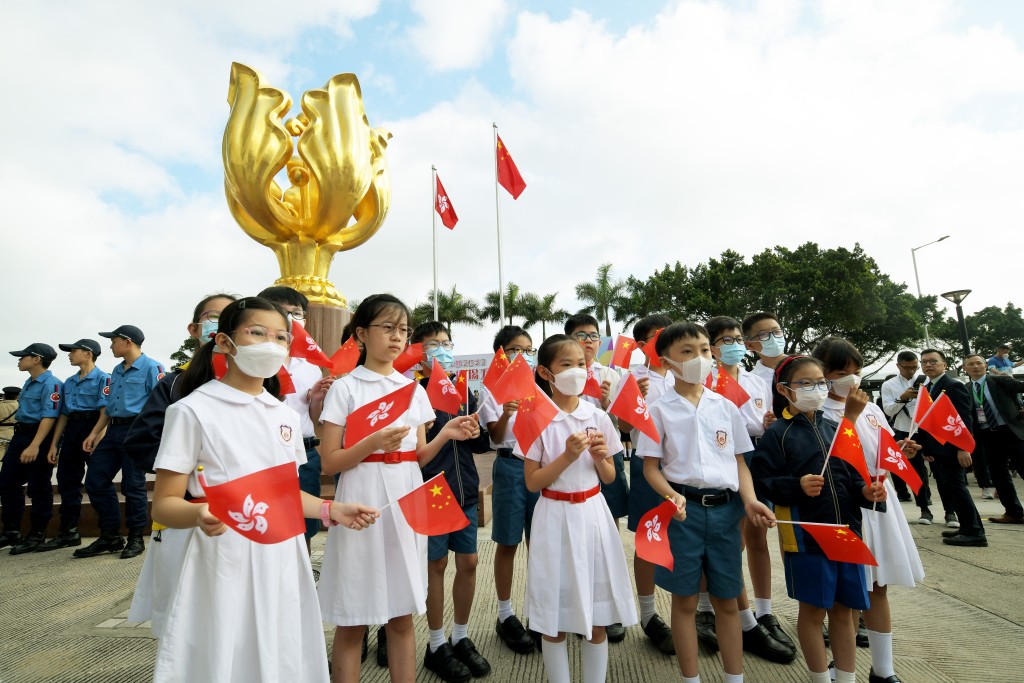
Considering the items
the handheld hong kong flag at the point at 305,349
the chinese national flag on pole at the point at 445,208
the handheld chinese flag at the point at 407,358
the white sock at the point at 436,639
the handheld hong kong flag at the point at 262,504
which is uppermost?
the chinese national flag on pole at the point at 445,208

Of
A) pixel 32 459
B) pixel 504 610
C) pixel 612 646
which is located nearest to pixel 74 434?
pixel 32 459

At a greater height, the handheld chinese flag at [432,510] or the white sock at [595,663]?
the handheld chinese flag at [432,510]

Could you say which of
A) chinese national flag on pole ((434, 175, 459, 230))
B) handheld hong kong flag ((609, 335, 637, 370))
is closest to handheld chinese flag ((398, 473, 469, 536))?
handheld hong kong flag ((609, 335, 637, 370))

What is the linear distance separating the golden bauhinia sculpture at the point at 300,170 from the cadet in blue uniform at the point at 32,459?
2.52 metres

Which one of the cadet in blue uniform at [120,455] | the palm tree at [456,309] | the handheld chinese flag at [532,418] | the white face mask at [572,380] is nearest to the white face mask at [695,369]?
the white face mask at [572,380]

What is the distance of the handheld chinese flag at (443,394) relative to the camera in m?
2.70

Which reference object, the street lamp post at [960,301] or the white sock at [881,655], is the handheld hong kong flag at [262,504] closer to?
the white sock at [881,655]

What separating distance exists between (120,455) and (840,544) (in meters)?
5.32

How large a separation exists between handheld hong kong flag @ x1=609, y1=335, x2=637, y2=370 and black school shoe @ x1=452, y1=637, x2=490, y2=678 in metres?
1.95

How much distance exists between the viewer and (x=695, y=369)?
8.16ft

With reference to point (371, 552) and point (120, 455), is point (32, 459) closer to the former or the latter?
point (120, 455)

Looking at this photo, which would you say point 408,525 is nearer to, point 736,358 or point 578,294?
point 736,358

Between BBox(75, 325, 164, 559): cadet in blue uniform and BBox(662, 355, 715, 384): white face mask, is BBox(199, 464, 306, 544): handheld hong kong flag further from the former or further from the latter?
BBox(75, 325, 164, 559): cadet in blue uniform

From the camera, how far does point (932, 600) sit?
342 centimetres
